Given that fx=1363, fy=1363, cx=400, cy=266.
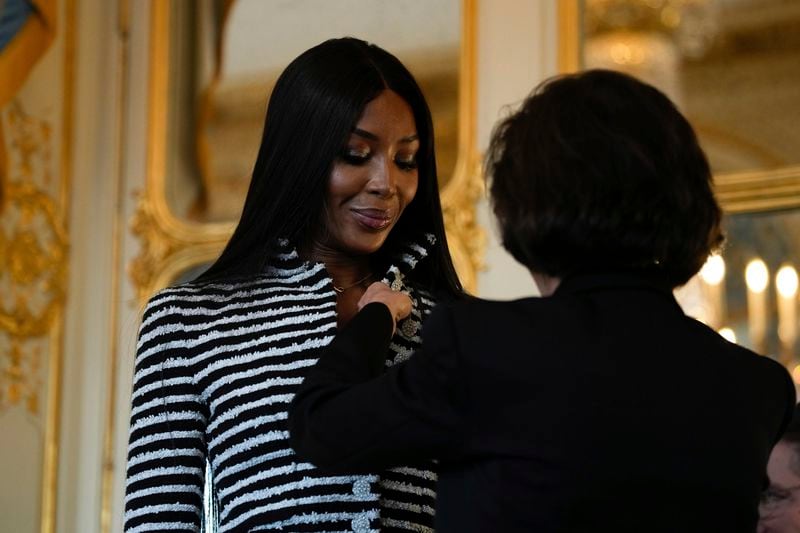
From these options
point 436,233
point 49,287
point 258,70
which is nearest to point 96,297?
point 49,287

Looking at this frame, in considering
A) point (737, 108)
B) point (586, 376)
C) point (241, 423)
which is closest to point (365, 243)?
point (241, 423)

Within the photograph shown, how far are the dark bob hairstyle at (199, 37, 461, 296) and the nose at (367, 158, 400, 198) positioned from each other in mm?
65

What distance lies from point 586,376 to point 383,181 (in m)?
0.70

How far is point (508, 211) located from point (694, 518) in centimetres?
38

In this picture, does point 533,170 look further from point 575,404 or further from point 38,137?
point 38,137

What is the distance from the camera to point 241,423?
76.4 inches

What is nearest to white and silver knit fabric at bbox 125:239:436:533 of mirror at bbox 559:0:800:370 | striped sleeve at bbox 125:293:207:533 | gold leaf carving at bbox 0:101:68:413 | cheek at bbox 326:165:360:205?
striped sleeve at bbox 125:293:207:533

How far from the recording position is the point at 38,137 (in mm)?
5527

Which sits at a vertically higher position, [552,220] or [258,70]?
[258,70]

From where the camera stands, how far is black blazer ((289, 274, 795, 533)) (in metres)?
1.39

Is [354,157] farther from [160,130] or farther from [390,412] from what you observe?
[160,130]

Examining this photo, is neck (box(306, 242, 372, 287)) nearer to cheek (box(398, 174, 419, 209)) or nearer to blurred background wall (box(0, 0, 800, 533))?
cheek (box(398, 174, 419, 209))

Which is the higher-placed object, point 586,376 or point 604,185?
point 604,185

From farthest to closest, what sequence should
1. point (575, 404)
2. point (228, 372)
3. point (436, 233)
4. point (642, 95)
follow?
point (436, 233) < point (228, 372) < point (642, 95) < point (575, 404)
